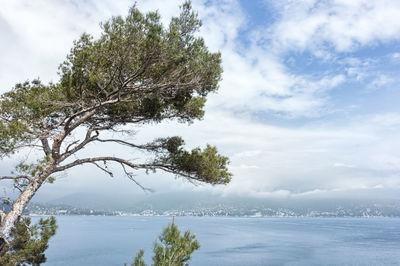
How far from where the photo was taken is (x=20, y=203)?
5.02m

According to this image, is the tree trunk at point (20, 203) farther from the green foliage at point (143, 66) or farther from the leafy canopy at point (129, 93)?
the green foliage at point (143, 66)

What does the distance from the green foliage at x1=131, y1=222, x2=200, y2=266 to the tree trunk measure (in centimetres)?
249

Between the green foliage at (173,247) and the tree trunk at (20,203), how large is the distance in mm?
2490

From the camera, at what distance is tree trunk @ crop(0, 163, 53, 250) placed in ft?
15.6

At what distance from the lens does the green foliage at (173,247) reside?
514 cm

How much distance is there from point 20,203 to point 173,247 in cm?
295

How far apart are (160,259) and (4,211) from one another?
310cm

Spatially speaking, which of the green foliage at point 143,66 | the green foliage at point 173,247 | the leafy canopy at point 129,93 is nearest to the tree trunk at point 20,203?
the leafy canopy at point 129,93

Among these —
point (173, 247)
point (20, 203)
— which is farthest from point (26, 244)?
point (173, 247)

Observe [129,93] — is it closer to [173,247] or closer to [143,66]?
[143,66]

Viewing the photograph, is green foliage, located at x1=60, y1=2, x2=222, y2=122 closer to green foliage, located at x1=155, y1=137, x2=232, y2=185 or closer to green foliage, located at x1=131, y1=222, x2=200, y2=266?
green foliage, located at x1=155, y1=137, x2=232, y2=185

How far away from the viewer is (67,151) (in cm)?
580

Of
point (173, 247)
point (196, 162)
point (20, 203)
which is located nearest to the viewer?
point (20, 203)

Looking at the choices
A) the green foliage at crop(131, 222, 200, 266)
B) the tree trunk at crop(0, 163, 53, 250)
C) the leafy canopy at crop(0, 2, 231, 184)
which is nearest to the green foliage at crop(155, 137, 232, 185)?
the leafy canopy at crop(0, 2, 231, 184)
